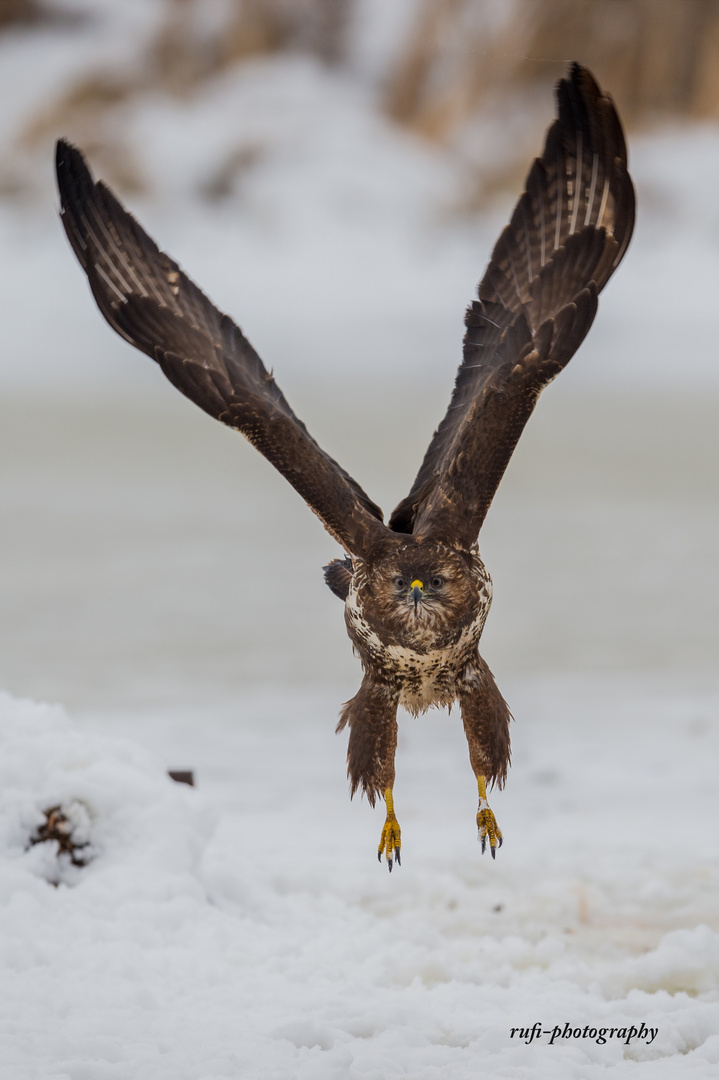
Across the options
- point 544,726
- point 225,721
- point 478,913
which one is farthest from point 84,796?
point 544,726

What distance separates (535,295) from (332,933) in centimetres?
370

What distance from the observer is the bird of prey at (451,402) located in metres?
4.70

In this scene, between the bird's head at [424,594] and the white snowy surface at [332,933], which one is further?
the white snowy surface at [332,933]

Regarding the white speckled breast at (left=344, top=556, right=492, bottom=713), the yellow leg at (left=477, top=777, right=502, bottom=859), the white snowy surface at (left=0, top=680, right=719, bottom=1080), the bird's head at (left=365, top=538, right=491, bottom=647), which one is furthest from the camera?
the white snowy surface at (left=0, top=680, right=719, bottom=1080)

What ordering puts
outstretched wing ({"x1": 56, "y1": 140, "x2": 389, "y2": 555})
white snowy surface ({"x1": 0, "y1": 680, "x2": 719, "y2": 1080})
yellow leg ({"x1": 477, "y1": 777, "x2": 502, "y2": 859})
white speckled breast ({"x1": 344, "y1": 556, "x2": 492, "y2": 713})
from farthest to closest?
outstretched wing ({"x1": 56, "y1": 140, "x2": 389, "y2": 555}) < white snowy surface ({"x1": 0, "y1": 680, "x2": 719, "y2": 1080}) < yellow leg ({"x1": 477, "y1": 777, "x2": 502, "y2": 859}) < white speckled breast ({"x1": 344, "y1": 556, "x2": 492, "y2": 713})

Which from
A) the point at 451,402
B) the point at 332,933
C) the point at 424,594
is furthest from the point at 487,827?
the point at 332,933

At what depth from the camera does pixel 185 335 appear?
5.91m

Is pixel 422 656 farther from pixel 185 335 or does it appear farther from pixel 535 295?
pixel 535 295

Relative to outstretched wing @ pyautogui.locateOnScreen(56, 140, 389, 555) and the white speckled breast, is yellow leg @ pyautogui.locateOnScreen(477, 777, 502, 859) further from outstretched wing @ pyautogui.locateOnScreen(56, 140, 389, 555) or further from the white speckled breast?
outstretched wing @ pyautogui.locateOnScreen(56, 140, 389, 555)

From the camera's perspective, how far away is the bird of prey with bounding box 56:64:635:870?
4703 mm

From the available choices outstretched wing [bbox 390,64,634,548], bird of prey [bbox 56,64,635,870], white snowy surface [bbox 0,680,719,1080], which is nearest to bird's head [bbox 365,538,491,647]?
bird of prey [bbox 56,64,635,870]

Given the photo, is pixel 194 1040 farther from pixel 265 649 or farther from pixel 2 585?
pixel 2 585

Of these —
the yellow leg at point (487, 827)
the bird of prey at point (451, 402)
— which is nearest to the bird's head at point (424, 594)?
the bird of prey at point (451, 402)

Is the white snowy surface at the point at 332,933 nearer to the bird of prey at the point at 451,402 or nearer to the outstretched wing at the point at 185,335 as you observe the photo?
the bird of prey at the point at 451,402
